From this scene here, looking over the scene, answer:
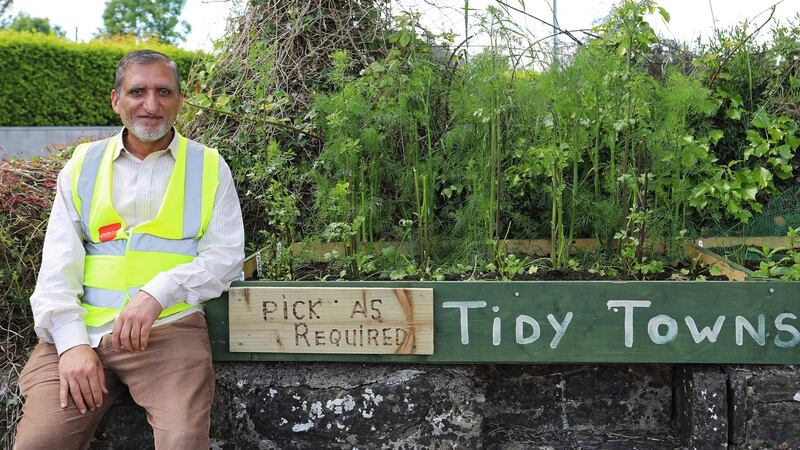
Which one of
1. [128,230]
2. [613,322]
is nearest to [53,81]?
[128,230]

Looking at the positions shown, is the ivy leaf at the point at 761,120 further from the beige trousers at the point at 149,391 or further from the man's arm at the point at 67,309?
the man's arm at the point at 67,309

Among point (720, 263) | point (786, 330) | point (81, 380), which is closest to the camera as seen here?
point (81, 380)

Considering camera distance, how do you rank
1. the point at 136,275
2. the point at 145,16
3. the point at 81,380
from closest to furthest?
1. the point at 81,380
2. the point at 136,275
3. the point at 145,16

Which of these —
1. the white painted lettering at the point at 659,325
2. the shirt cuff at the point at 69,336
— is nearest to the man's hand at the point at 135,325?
the shirt cuff at the point at 69,336

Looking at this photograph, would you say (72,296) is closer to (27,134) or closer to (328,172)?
(328,172)

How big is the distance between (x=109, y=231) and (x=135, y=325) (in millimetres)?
372

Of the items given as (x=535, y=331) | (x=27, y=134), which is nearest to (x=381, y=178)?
(x=535, y=331)

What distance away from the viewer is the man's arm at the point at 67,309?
7.51 ft

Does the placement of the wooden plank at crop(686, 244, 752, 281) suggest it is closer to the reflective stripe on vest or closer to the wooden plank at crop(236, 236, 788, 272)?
the wooden plank at crop(236, 236, 788, 272)

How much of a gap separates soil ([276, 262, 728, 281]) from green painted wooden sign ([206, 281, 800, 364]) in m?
0.25

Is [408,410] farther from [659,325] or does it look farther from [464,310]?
[659,325]

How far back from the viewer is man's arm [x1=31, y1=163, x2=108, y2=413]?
7.51ft

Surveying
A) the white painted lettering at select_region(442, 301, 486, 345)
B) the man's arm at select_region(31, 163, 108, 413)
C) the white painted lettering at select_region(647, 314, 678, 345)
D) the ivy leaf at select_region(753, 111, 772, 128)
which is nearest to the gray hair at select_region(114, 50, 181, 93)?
the man's arm at select_region(31, 163, 108, 413)

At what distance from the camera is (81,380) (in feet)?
7.49
